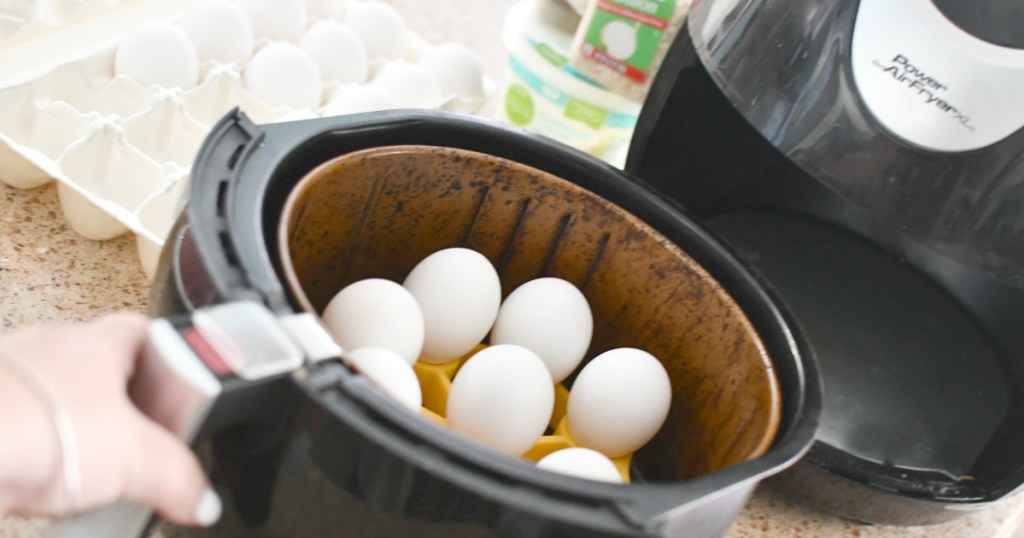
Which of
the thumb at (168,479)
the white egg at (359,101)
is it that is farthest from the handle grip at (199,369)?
the white egg at (359,101)

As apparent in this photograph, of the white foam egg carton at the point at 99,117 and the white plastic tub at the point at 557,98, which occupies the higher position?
the white plastic tub at the point at 557,98

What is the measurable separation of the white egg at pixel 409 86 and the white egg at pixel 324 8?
0.14m

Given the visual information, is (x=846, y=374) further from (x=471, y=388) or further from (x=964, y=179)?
(x=471, y=388)

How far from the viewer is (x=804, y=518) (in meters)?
0.68

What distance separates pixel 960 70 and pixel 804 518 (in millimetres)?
357

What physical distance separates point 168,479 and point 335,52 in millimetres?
661

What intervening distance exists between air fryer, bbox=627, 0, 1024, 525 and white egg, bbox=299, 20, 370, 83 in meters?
0.35

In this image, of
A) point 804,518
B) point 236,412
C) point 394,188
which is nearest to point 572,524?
point 236,412

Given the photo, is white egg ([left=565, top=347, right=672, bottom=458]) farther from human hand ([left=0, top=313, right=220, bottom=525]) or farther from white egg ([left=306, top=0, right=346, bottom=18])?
white egg ([left=306, top=0, right=346, bottom=18])

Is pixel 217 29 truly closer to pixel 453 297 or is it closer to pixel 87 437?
pixel 453 297

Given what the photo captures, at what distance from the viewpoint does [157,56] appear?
77 centimetres

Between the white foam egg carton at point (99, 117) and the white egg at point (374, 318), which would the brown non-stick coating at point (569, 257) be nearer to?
the white egg at point (374, 318)

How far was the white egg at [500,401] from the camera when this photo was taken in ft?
1.69

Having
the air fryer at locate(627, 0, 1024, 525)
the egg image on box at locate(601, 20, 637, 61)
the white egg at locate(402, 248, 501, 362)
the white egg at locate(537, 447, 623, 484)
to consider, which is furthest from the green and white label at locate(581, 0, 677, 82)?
the white egg at locate(537, 447, 623, 484)
